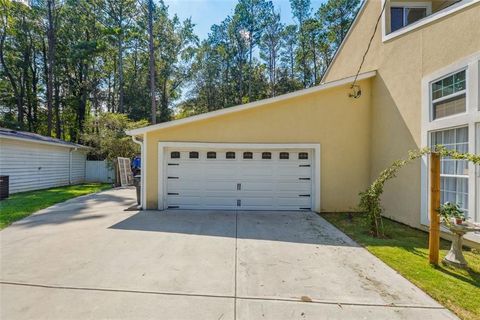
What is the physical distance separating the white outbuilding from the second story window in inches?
586

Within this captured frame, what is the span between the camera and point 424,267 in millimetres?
4047

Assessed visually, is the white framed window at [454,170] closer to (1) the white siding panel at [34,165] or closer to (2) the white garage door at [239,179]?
(2) the white garage door at [239,179]

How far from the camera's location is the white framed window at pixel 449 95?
5.15 m

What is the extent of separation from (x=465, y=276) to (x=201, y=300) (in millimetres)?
3725

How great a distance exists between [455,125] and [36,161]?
1656cm

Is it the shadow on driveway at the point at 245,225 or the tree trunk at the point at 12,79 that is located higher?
the tree trunk at the point at 12,79

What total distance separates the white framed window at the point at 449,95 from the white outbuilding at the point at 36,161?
14815mm

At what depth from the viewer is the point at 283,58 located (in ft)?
84.8

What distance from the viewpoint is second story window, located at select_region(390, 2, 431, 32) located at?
25.7 feet

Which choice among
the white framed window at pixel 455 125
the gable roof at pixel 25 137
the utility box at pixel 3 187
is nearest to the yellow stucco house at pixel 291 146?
the white framed window at pixel 455 125

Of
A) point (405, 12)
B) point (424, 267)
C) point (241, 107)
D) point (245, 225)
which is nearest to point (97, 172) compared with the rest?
point (241, 107)

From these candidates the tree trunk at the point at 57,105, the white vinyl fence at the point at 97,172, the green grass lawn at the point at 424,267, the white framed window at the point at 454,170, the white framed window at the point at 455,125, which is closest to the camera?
the green grass lawn at the point at 424,267

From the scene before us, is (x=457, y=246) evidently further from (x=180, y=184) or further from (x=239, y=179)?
(x=180, y=184)

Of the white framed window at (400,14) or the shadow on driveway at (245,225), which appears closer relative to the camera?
the shadow on driveway at (245,225)
